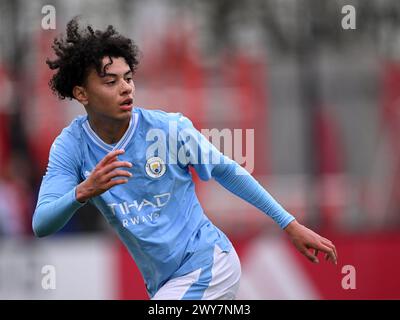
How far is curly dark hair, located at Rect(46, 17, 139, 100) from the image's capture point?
485 centimetres

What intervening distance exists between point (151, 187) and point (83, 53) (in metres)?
0.70

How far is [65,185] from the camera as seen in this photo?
4.67m

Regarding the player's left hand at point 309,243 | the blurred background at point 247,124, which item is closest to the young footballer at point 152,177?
the player's left hand at point 309,243

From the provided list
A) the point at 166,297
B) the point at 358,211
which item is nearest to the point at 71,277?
the point at 358,211

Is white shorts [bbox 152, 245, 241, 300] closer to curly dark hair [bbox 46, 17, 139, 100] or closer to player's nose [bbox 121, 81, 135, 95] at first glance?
player's nose [bbox 121, 81, 135, 95]

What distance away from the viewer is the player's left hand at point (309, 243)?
4727 mm

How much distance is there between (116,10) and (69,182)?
18.4 ft

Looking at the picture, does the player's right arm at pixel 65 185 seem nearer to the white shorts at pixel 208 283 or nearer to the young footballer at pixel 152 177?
the young footballer at pixel 152 177

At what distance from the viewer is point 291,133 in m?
14.5

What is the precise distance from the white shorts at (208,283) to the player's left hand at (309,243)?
0.35 meters

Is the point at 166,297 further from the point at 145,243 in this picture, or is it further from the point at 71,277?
the point at 71,277

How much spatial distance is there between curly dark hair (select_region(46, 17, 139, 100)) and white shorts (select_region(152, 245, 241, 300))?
1005 mm

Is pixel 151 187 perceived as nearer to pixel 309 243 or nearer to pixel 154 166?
pixel 154 166

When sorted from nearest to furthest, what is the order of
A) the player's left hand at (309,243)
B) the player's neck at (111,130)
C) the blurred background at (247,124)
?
1. the player's left hand at (309,243)
2. the player's neck at (111,130)
3. the blurred background at (247,124)
